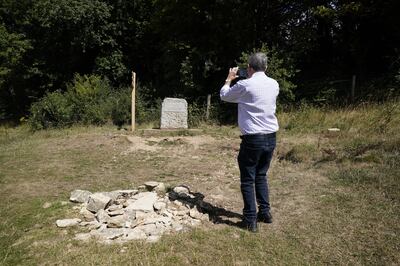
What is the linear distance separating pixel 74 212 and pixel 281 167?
3820mm

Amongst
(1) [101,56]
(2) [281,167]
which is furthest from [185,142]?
(1) [101,56]

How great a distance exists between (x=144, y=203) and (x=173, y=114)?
794cm

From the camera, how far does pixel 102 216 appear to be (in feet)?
16.3

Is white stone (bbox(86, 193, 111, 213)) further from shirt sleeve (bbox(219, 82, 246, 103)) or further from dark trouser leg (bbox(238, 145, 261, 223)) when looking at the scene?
shirt sleeve (bbox(219, 82, 246, 103))

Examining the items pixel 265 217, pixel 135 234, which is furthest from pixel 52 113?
pixel 265 217

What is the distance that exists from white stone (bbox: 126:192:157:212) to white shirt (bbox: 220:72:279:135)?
5.28 feet

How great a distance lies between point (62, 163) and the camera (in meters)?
8.61

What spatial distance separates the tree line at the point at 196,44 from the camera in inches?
584

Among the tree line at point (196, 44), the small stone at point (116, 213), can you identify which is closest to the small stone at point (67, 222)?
the small stone at point (116, 213)

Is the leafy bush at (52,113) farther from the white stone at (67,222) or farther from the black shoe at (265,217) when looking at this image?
the black shoe at (265,217)

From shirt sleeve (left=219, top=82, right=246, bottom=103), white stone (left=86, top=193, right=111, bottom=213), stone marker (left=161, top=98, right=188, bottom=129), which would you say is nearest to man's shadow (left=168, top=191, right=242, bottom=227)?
white stone (left=86, top=193, right=111, bottom=213)

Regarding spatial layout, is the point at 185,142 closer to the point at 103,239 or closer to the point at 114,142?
the point at 114,142

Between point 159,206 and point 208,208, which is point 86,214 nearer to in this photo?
point 159,206

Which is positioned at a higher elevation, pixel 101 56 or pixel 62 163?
pixel 101 56
